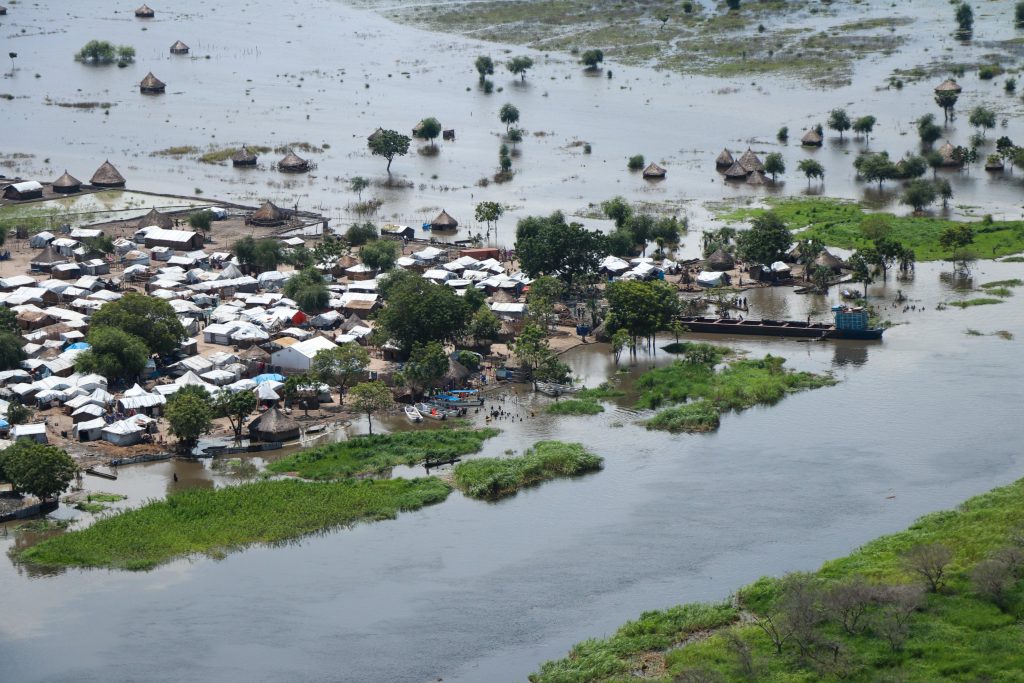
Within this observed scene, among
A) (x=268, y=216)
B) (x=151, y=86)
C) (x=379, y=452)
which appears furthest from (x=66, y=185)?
(x=379, y=452)

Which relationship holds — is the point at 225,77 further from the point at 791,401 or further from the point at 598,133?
Result: the point at 791,401

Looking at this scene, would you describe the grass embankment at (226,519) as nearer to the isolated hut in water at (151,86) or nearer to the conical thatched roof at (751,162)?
the conical thatched roof at (751,162)

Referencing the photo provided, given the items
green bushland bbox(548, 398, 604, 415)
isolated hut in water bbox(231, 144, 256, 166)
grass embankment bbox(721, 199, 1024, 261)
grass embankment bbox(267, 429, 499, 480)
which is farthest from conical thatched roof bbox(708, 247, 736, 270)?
isolated hut in water bbox(231, 144, 256, 166)

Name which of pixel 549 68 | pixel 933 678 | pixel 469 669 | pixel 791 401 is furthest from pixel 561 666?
pixel 549 68

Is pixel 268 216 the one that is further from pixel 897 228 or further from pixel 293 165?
pixel 897 228

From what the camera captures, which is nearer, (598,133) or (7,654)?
(7,654)
